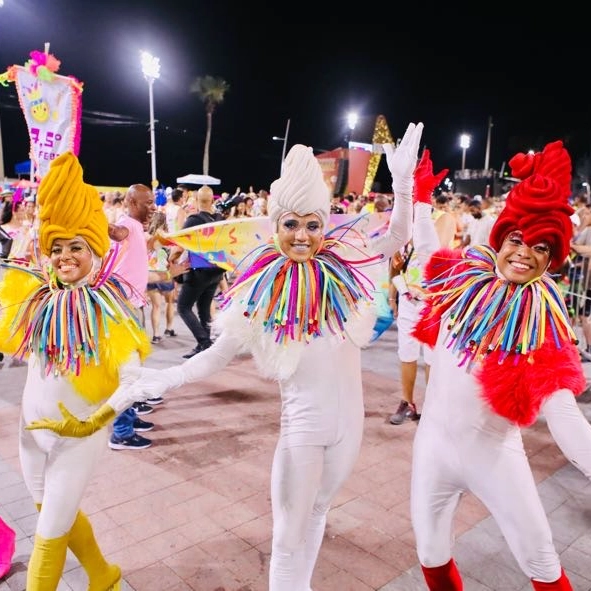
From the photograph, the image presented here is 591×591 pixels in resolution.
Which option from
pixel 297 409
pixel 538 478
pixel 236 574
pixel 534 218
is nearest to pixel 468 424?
pixel 297 409

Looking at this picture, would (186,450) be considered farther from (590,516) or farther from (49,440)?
(590,516)

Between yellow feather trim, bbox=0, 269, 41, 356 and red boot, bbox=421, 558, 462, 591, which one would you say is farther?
yellow feather trim, bbox=0, 269, 41, 356

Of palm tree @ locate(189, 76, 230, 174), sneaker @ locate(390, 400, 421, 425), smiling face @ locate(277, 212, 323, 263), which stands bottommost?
sneaker @ locate(390, 400, 421, 425)

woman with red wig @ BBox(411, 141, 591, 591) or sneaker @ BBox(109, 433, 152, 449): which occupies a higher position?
woman with red wig @ BBox(411, 141, 591, 591)

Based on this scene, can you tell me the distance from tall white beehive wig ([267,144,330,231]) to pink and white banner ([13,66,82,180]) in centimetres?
419

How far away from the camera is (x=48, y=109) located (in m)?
5.66

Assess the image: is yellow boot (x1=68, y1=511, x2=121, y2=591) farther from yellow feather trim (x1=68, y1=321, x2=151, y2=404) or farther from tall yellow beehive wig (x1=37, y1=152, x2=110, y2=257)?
tall yellow beehive wig (x1=37, y1=152, x2=110, y2=257)

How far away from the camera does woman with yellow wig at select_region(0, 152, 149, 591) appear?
2.16 meters

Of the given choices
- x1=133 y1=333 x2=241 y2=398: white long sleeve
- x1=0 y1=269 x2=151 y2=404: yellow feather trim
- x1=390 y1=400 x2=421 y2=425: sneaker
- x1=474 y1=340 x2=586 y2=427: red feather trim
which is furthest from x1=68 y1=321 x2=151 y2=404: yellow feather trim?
x1=390 y1=400 x2=421 y2=425: sneaker

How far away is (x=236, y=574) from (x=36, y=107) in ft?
16.3

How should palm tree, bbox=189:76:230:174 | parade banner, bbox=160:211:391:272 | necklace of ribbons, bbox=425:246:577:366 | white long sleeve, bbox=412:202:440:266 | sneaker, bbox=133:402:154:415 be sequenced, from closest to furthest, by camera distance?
necklace of ribbons, bbox=425:246:577:366 < white long sleeve, bbox=412:202:440:266 < parade banner, bbox=160:211:391:272 < sneaker, bbox=133:402:154:415 < palm tree, bbox=189:76:230:174

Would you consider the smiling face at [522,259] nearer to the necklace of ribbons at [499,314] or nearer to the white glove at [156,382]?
the necklace of ribbons at [499,314]

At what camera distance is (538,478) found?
3818 millimetres

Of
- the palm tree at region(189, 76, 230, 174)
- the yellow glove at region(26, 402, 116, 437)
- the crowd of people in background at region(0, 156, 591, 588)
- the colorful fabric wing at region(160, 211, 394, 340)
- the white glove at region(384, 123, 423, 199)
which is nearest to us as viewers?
the yellow glove at region(26, 402, 116, 437)
